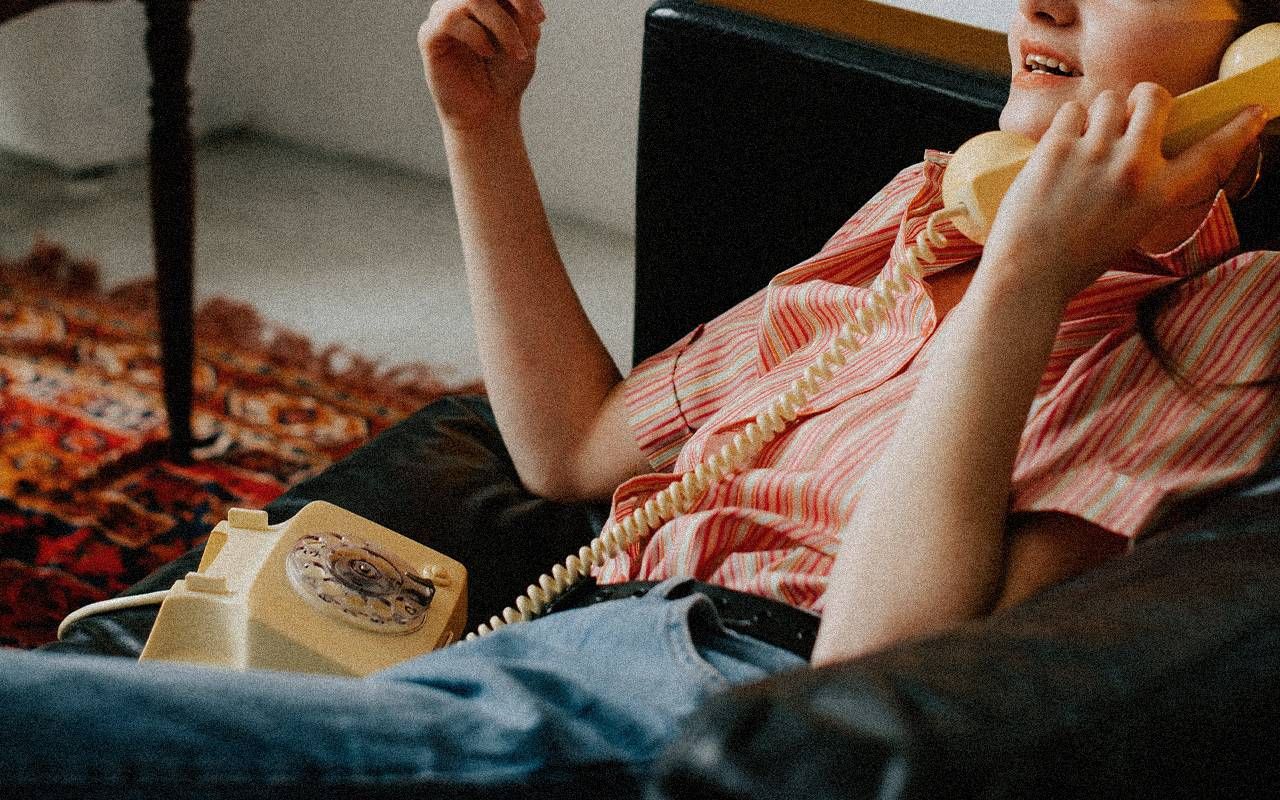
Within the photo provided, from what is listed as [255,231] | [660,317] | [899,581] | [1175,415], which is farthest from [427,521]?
[255,231]

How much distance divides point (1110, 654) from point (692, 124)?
85 cm

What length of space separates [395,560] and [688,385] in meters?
0.29

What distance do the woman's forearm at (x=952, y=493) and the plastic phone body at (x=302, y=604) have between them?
358 mm

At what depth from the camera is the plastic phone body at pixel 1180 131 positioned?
0.83 metres

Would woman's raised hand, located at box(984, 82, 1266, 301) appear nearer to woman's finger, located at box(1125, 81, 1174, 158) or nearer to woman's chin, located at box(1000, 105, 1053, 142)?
woman's finger, located at box(1125, 81, 1174, 158)

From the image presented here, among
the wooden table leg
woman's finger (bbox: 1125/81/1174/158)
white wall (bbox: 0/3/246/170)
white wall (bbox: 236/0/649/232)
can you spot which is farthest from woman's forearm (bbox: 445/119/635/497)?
white wall (bbox: 0/3/246/170)

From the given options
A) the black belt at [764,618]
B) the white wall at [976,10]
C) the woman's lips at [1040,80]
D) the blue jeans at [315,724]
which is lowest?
the black belt at [764,618]

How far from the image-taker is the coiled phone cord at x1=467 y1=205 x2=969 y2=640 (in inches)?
38.3

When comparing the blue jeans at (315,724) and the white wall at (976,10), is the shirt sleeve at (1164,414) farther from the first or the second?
the white wall at (976,10)

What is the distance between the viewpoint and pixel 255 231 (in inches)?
111

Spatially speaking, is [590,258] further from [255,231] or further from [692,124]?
[692,124]

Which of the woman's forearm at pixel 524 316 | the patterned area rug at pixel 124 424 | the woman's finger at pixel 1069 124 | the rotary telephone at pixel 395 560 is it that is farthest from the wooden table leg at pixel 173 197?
the woman's finger at pixel 1069 124

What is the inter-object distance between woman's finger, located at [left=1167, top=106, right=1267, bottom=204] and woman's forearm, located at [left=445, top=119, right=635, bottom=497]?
520 mm

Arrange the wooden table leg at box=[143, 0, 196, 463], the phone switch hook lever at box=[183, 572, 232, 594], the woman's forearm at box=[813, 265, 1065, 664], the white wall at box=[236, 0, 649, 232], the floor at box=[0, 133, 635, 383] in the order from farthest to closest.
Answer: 1. the white wall at box=[236, 0, 649, 232]
2. the floor at box=[0, 133, 635, 383]
3. the wooden table leg at box=[143, 0, 196, 463]
4. the phone switch hook lever at box=[183, 572, 232, 594]
5. the woman's forearm at box=[813, 265, 1065, 664]
